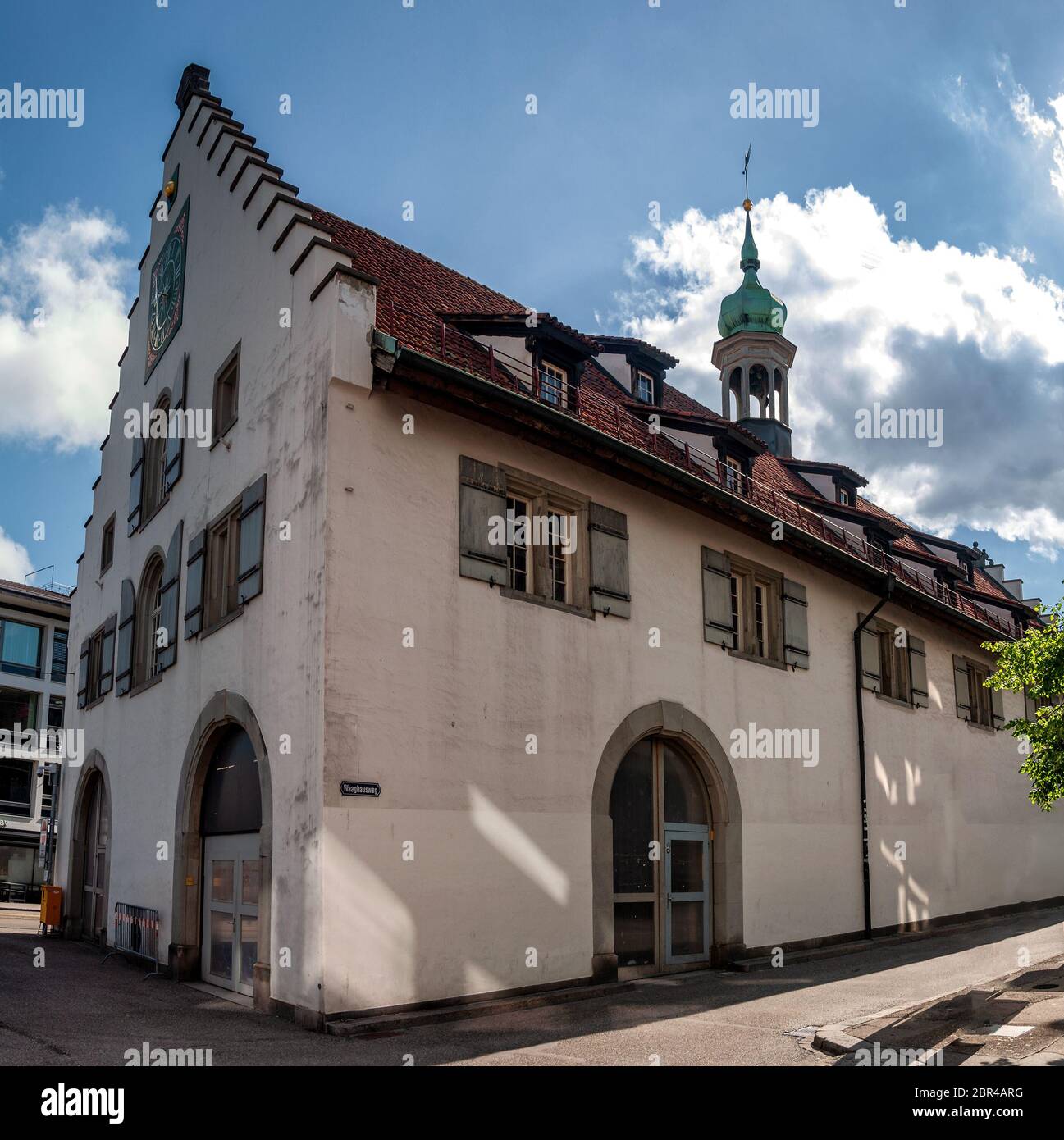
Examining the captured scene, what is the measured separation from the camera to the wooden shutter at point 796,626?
729 inches

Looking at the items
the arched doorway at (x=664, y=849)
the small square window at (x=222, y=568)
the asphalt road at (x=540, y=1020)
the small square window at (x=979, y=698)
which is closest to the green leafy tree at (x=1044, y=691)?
the asphalt road at (x=540, y=1020)

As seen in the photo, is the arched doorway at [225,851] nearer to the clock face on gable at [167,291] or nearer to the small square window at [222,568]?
the small square window at [222,568]

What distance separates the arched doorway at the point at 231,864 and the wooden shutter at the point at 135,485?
642 cm

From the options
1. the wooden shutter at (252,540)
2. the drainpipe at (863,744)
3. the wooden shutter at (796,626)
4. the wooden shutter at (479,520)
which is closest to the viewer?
the wooden shutter at (479,520)

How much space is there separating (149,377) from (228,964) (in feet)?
35.4

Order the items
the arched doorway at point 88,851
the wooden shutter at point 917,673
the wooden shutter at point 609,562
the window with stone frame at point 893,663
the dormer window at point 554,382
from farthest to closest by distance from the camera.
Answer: the wooden shutter at point 917,673
the window with stone frame at point 893,663
the arched doorway at point 88,851
the dormer window at point 554,382
the wooden shutter at point 609,562

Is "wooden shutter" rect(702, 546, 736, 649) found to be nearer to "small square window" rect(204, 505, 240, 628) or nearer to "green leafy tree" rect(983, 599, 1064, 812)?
"green leafy tree" rect(983, 599, 1064, 812)

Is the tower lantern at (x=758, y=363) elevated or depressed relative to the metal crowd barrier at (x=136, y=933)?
elevated

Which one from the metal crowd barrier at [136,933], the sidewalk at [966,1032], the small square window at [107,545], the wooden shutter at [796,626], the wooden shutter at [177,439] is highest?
the wooden shutter at [177,439]

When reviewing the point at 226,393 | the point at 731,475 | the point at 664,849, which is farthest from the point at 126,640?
the point at 731,475

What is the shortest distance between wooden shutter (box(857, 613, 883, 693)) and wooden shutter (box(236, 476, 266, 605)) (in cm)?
1155

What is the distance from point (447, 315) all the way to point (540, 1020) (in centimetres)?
877
